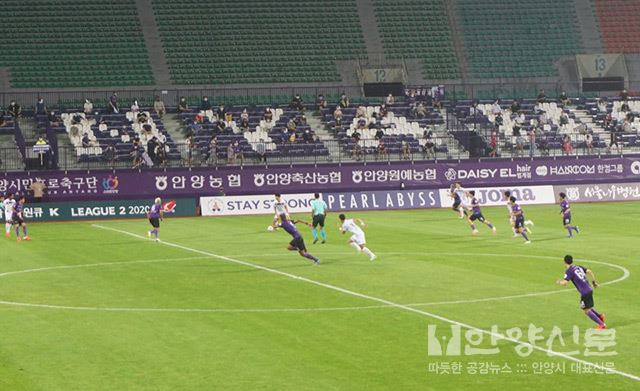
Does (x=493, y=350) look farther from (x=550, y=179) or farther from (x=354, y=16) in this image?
(x=354, y=16)

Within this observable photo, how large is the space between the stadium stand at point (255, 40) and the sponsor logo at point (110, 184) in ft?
62.2

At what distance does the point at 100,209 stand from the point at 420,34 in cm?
3783

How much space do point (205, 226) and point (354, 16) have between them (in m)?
38.8

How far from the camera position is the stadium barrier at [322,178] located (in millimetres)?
64688

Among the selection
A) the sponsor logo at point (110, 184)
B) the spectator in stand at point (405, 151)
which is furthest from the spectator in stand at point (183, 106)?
the spectator in stand at point (405, 151)

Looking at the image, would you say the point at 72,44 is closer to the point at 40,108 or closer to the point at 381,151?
the point at 40,108

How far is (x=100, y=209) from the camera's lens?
62.6 m

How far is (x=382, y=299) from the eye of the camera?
2991 cm

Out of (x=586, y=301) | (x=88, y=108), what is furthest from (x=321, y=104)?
(x=586, y=301)

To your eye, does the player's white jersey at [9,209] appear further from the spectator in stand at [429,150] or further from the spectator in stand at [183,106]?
the spectator in stand at [429,150]

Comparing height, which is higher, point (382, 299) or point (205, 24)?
point (205, 24)

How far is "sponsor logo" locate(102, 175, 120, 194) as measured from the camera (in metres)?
65.1

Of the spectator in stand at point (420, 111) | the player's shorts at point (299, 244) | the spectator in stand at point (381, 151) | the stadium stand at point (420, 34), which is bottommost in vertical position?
the player's shorts at point (299, 244)

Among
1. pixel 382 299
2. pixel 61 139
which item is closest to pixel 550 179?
pixel 61 139
